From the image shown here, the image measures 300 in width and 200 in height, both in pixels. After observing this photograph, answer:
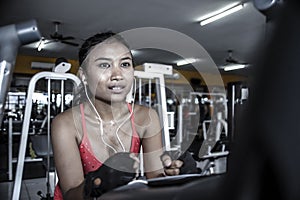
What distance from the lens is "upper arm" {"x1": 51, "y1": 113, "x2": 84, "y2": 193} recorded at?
543mm

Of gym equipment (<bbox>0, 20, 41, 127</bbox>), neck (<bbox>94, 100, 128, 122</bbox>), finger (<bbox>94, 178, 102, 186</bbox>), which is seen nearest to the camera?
gym equipment (<bbox>0, 20, 41, 127</bbox>)

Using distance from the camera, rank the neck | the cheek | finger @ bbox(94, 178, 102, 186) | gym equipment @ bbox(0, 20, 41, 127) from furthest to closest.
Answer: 1. the neck
2. the cheek
3. finger @ bbox(94, 178, 102, 186)
4. gym equipment @ bbox(0, 20, 41, 127)

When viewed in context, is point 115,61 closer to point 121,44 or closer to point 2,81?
point 121,44

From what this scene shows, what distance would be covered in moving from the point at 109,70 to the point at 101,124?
194 mm

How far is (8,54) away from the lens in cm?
23

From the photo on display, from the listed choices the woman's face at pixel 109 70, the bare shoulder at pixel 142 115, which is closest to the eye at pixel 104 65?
the woman's face at pixel 109 70

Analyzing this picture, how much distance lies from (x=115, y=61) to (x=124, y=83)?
4 centimetres

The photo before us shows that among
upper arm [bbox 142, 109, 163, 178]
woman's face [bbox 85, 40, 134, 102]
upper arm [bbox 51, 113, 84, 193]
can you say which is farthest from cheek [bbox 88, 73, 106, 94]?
upper arm [bbox 142, 109, 163, 178]

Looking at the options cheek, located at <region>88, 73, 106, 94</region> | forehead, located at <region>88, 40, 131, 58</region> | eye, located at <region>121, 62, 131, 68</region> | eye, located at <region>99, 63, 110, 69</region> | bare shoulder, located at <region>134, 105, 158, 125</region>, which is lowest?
bare shoulder, located at <region>134, 105, 158, 125</region>

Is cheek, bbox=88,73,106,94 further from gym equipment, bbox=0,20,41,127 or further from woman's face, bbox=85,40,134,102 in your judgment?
gym equipment, bbox=0,20,41,127

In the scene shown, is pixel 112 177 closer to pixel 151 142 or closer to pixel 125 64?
pixel 125 64

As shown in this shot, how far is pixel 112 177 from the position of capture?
352mm

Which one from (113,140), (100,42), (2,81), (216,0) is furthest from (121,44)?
(216,0)

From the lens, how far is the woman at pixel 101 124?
20.7 inches
